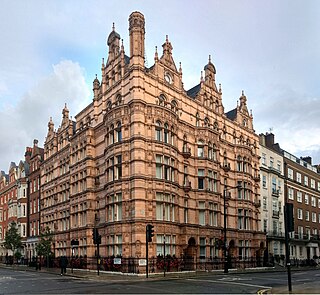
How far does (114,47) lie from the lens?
4584cm

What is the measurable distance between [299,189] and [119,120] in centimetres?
4312

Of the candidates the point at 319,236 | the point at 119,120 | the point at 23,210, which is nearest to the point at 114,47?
the point at 119,120

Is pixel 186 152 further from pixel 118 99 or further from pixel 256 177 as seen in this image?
pixel 256 177

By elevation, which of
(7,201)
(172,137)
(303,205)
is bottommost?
(303,205)

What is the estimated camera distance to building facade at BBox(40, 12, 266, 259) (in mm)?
39812

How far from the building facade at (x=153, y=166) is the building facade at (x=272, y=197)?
342 cm

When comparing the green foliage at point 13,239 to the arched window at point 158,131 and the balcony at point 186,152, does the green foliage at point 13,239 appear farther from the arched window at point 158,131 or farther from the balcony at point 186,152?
the arched window at point 158,131

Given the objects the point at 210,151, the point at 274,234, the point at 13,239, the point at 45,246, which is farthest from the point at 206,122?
the point at 13,239

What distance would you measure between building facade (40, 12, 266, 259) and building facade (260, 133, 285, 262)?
3.42 m

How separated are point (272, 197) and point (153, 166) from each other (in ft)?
98.1

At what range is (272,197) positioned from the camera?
210 feet

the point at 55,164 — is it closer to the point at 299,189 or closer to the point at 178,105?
the point at 178,105

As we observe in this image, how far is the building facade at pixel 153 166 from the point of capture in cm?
3981

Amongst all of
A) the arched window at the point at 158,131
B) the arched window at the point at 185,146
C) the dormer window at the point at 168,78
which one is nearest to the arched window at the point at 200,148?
the arched window at the point at 185,146
